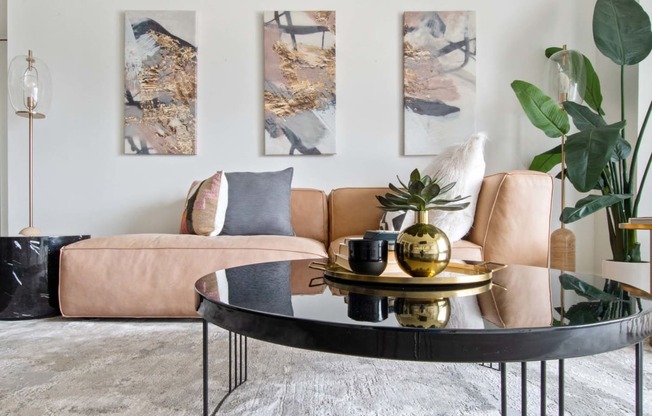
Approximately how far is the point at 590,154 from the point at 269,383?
1.74 metres

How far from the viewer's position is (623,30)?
2.10m

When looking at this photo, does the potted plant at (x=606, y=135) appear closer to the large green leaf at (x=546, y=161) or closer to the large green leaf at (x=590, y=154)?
the large green leaf at (x=590, y=154)

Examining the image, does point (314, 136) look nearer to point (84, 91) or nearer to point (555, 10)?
point (84, 91)

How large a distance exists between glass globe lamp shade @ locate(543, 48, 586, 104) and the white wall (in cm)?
32

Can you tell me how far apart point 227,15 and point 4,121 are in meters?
1.86

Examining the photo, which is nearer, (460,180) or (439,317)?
(439,317)

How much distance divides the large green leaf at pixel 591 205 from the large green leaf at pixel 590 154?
0.20 meters

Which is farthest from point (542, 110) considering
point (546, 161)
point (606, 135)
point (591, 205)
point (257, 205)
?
point (257, 205)

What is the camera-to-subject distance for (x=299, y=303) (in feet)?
2.23

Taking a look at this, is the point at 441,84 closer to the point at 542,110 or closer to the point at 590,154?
the point at 542,110

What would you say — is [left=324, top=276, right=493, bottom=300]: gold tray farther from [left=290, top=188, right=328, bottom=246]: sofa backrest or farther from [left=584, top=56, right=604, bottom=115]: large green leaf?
[left=584, top=56, right=604, bottom=115]: large green leaf

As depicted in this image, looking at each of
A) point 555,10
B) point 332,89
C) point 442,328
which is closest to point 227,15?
point 332,89

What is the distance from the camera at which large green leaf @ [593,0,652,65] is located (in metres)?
2.06

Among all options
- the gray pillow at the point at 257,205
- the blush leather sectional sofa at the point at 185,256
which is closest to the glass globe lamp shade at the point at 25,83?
the blush leather sectional sofa at the point at 185,256
